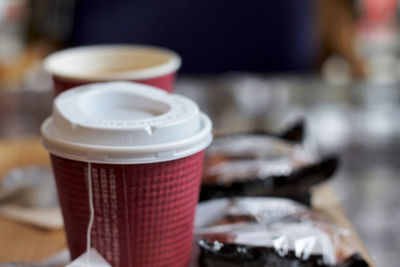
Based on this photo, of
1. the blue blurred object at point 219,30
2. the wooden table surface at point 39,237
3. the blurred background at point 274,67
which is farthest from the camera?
the blue blurred object at point 219,30

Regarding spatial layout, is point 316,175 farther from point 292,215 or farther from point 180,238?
point 180,238

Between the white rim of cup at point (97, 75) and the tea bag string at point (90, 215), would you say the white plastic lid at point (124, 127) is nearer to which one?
the tea bag string at point (90, 215)

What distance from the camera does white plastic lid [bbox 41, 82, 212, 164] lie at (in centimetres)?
48

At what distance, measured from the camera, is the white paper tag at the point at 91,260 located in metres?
0.52

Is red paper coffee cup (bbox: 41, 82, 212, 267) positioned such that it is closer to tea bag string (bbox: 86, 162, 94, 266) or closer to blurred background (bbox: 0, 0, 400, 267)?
tea bag string (bbox: 86, 162, 94, 266)

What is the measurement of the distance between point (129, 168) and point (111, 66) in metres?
0.42

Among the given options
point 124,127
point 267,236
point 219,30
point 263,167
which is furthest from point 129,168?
point 219,30

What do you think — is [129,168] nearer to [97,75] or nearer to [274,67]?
[97,75]

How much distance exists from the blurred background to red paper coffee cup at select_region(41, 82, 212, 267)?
0.28 metres

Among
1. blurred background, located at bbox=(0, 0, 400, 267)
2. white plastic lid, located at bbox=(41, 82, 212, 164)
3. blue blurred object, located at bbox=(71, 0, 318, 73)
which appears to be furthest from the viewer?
blue blurred object, located at bbox=(71, 0, 318, 73)

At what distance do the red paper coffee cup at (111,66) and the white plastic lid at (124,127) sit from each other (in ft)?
0.44

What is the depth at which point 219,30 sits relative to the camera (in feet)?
6.31

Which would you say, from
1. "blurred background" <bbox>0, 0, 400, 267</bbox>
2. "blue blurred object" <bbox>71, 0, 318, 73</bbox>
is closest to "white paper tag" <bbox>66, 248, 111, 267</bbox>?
"blurred background" <bbox>0, 0, 400, 267</bbox>

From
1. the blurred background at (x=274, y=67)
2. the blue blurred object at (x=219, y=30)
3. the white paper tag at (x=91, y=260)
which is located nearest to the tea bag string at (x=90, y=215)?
the white paper tag at (x=91, y=260)
